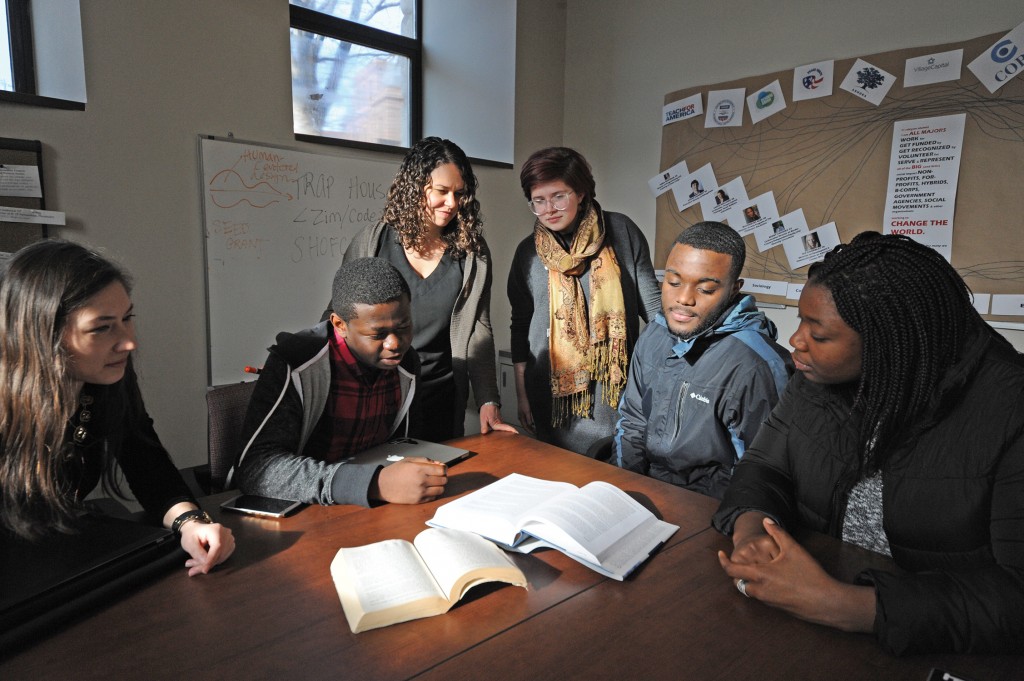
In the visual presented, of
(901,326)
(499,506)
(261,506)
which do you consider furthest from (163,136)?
(901,326)

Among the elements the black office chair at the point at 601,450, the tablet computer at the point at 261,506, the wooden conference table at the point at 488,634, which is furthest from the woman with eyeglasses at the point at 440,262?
the wooden conference table at the point at 488,634

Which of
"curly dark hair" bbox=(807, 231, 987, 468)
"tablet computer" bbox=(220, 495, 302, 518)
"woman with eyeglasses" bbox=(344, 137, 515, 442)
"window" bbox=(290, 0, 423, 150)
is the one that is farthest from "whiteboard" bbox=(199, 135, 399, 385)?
"curly dark hair" bbox=(807, 231, 987, 468)

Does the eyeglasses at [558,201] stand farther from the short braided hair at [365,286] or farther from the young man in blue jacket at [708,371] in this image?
the short braided hair at [365,286]

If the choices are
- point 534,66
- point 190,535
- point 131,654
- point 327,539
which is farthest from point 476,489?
point 534,66

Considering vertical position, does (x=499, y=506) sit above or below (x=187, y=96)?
below

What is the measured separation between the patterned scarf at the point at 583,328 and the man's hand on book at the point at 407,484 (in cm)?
99

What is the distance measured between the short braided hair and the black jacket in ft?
2.72

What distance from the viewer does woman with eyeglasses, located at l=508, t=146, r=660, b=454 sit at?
217 centimetres

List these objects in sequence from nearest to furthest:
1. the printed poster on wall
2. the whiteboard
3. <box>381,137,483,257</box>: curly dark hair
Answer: <box>381,137,483,257</box>: curly dark hair, the printed poster on wall, the whiteboard

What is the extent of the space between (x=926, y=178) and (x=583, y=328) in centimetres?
168

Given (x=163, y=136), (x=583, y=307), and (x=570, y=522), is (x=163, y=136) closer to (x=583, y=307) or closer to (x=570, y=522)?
(x=583, y=307)

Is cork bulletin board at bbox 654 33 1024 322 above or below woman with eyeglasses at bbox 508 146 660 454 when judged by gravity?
above

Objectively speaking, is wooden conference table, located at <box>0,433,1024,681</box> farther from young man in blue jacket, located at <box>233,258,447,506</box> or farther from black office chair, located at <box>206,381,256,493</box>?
black office chair, located at <box>206,381,256,493</box>

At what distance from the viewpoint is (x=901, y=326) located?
1.00m
